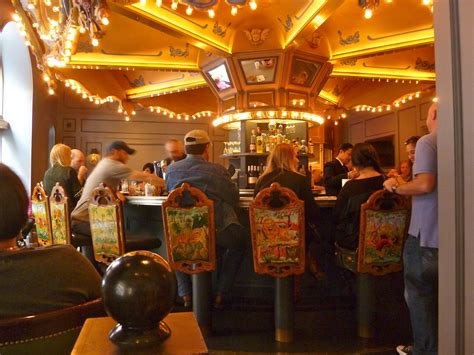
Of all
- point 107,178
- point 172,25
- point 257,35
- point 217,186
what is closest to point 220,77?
point 257,35

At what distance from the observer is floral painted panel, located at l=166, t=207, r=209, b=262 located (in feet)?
8.95

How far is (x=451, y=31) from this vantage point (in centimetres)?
129

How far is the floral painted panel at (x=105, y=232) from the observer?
311 centimetres

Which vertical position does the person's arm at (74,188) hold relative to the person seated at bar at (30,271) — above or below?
above

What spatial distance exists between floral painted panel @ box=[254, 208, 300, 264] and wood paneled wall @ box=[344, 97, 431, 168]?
6.42m

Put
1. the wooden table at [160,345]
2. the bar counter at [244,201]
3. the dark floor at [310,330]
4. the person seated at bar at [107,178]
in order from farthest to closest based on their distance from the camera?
the person seated at bar at [107,178], the bar counter at [244,201], the dark floor at [310,330], the wooden table at [160,345]

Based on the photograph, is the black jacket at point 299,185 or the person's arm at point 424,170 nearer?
the person's arm at point 424,170

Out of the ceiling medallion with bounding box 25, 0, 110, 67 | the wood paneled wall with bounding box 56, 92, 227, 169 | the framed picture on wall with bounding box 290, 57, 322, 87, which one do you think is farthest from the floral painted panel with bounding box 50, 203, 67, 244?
the wood paneled wall with bounding box 56, 92, 227, 169

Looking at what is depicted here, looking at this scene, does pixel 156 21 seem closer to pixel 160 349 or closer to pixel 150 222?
pixel 150 222

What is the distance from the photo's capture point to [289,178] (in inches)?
114

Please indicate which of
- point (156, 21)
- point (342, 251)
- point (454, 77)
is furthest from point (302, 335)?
point (156, 21)

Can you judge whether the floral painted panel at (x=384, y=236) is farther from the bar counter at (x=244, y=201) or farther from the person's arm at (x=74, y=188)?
the person's arm at (x=74, y=188)

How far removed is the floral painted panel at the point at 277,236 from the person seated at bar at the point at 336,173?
247cm

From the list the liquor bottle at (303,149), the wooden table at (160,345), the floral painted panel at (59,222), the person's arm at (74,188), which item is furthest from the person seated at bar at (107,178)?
the wooden table at (160,345)
